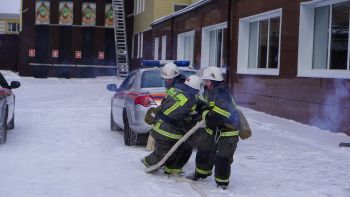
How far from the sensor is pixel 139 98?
9.62 meters

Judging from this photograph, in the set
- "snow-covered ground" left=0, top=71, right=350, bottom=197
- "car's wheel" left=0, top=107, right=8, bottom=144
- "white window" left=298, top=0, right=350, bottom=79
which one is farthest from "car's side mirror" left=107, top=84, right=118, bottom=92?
"white window" left=298, top=0, right=350, bottom=79

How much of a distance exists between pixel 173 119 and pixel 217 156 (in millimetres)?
861

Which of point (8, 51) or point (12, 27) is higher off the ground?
point (12, 27)

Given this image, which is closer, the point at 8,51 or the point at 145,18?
the point at 145,18

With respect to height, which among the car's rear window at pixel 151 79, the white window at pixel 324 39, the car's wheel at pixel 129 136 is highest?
the white window at pixel 324 39

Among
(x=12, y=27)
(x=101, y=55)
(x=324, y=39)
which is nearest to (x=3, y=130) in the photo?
(x=324, y=39)

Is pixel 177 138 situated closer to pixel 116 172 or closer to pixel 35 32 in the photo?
pixel 116 172

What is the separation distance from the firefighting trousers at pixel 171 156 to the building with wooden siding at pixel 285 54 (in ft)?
17.5

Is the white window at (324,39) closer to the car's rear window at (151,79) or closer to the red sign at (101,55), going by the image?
the car's rear window at (151,79)

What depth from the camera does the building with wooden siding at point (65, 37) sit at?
40.0 metres

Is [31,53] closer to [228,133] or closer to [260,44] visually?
[260,44]

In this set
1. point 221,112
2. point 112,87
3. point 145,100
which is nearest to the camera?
point 221,112

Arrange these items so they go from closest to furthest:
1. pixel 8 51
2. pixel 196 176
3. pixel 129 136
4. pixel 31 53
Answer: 1. pixel 196 176
2. pixel 129 136
3. pixel 31 53
4. pixel 8 51

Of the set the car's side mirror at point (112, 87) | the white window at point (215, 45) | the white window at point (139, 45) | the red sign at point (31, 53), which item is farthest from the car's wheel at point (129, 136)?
the red sign at point (31, 53)
